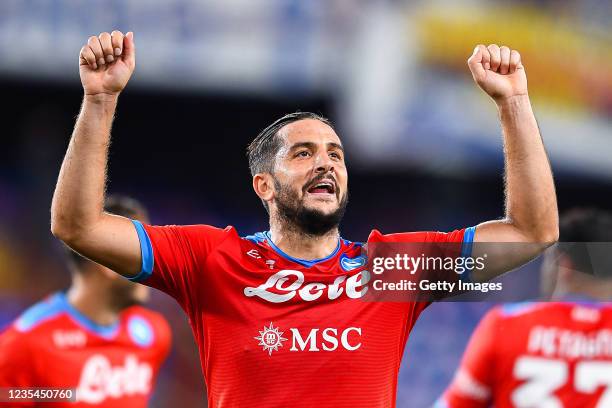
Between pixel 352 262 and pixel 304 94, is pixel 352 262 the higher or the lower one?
the lower one

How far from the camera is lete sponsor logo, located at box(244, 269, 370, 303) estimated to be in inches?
141

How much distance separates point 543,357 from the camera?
4.68 meters

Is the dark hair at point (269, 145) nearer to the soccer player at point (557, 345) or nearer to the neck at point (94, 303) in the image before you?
the soccer player at point (557, 345)

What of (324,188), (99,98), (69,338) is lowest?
(69,338)

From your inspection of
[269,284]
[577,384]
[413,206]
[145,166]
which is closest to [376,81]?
[413,206]

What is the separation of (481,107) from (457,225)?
2.21m

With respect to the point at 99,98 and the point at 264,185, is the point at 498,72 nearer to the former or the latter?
the point at 264,185

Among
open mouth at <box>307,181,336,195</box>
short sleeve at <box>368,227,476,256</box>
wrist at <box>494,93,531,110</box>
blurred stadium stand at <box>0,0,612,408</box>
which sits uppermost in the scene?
blurred stadium stand at <box>0,0,612,408</box>

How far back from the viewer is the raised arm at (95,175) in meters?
3.26

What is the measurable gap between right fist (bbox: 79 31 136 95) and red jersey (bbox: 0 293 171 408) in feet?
7.62

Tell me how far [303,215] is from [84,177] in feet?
3.00

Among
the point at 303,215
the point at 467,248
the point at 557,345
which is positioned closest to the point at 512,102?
the point at 467,248

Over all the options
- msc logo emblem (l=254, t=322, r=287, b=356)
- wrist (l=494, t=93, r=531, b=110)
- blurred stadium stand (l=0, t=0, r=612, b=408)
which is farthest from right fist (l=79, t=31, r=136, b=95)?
blurred stadium stand (l=0, t=0, r=612, b=408)

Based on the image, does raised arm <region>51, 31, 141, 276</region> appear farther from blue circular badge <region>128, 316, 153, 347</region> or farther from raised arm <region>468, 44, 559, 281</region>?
blue circular badge <region>128, 316, 153, 347</region>
